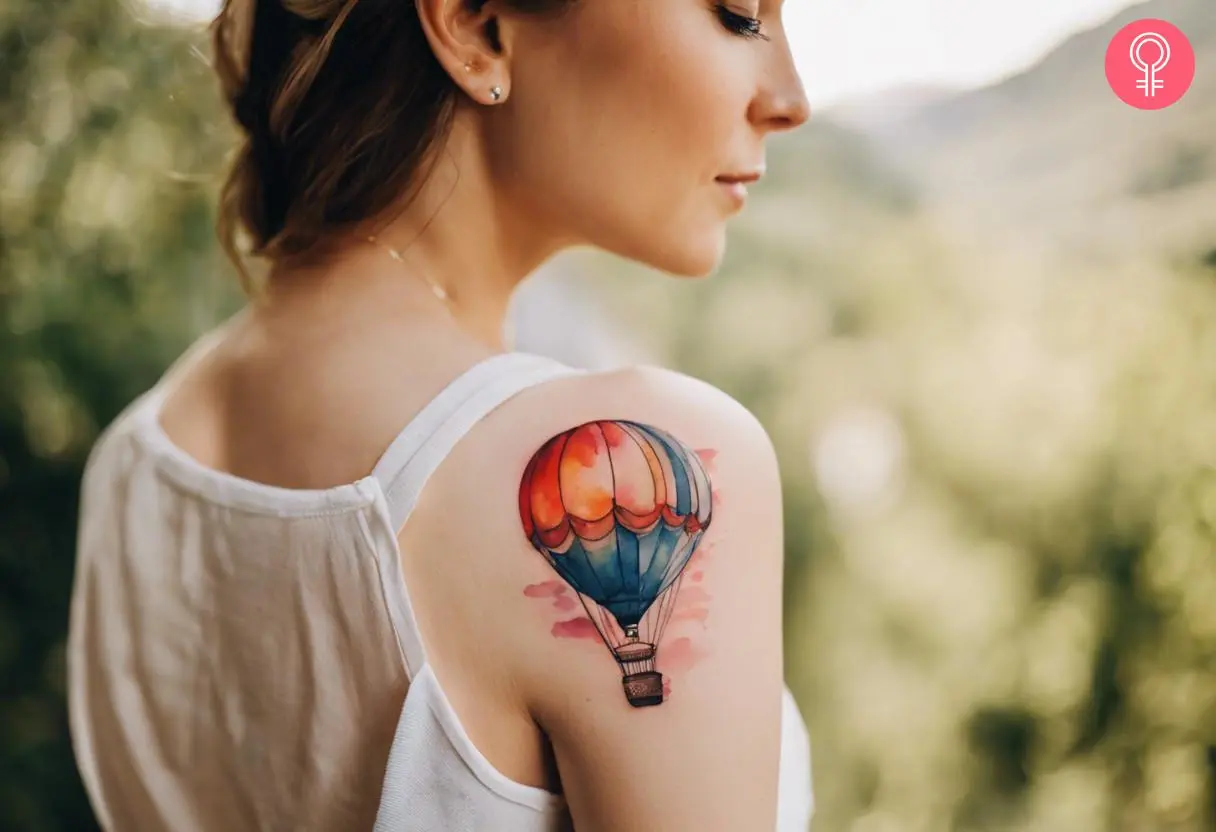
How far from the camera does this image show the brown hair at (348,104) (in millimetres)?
792

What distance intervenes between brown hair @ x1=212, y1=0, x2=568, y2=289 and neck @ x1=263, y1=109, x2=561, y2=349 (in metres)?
0.02

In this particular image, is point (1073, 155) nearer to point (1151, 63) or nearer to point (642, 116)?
point (1151, 63)

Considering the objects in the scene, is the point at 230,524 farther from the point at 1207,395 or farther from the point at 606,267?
the point at 1207,395

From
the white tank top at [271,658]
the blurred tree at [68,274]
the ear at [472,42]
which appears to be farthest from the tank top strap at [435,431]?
the blurred tree at [68,274]

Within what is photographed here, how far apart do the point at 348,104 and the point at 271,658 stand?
41cm

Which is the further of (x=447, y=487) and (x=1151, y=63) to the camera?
(x=1151, y=63)

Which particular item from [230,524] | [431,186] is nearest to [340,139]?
[431,186]

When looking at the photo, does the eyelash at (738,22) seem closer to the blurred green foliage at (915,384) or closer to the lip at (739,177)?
the lip at (739,177)

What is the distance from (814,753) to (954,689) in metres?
0.26

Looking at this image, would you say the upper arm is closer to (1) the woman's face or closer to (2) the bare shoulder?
(2) the bare shoulder

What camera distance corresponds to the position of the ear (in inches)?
29.8

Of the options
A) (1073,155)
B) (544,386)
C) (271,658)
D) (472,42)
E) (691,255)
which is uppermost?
(1073,155)

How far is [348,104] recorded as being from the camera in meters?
0.82

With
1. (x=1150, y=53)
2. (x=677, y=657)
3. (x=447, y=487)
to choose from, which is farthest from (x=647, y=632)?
(x=1150, y=53)
